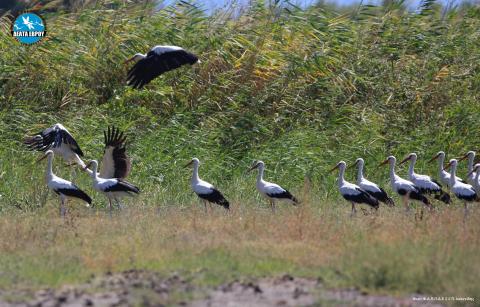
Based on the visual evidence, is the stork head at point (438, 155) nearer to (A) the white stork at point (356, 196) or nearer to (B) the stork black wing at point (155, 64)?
(A) the white stork at point (356, 196)

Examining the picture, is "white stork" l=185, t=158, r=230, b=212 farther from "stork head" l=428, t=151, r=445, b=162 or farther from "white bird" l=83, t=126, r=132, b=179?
"stork head" l=428, t=151, r=445, b=162

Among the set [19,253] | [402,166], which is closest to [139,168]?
→ [402,166]

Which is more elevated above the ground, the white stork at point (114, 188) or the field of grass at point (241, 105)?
the field of grass at point (241, 105)

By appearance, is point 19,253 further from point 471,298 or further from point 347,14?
point 347,14

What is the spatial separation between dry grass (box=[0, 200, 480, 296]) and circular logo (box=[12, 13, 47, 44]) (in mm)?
6248

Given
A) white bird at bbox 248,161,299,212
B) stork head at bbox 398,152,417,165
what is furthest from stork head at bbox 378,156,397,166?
white bird at bbox 248,161,299,212

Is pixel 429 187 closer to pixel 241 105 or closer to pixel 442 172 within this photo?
pixel 442 172

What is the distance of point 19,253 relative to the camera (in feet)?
32.2

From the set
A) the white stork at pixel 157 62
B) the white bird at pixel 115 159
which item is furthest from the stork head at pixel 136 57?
the white bird at pixel 115 159

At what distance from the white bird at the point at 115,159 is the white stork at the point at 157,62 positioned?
5.18ft

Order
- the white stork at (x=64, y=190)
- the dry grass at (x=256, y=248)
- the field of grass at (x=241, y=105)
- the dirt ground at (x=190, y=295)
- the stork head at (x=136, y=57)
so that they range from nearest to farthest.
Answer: the dirt ground at (x=190, y=295), the dry grass at (x=256, y=248), the field of grass at (x=241, y=105), the white stork at (x=64, y=190), the stork head at (x=136, y=57)

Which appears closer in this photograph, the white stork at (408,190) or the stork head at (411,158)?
the white stork at (408,190)

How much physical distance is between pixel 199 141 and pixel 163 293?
328 inches

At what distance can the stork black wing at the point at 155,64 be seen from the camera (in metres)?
15.2
